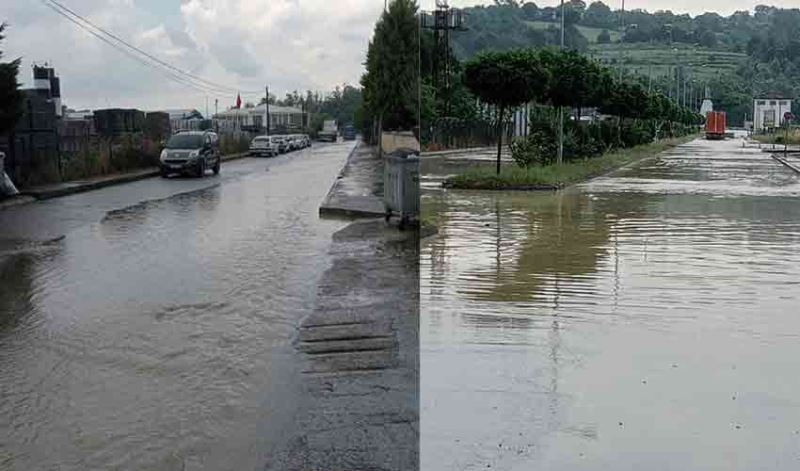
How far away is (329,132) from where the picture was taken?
67.4 m

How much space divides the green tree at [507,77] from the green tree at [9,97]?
774 centimetres

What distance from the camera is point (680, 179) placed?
72.5 feet

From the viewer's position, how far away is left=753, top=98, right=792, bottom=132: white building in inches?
2968

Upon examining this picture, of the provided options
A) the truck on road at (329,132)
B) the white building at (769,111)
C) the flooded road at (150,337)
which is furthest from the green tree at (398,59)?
the white building at (769,111)

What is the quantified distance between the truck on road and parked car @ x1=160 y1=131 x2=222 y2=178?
41.0 m

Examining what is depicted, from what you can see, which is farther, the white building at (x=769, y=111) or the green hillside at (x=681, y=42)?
the white building at (x=769, y=111)

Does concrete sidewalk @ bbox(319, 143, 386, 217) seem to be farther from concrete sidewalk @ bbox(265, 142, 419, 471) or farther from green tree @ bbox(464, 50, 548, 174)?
concrete sidewalk @ bbox(265, 142, 419, 471)

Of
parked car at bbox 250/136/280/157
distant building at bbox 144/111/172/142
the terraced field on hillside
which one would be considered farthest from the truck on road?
distant building at bbox 144/111/172/142

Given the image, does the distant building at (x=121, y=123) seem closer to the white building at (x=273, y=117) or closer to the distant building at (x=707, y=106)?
the white building at (x=273, y=117)

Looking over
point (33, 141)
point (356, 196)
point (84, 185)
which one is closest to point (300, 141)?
point (84, 185)

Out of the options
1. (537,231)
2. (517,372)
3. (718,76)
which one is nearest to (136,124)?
(537,231)

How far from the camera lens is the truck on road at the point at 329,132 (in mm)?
66900

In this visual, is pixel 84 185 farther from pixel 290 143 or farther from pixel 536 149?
pixel 290 143

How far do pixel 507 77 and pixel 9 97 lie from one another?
886 cm
